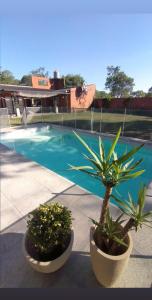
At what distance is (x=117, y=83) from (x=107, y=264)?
54.9 metres

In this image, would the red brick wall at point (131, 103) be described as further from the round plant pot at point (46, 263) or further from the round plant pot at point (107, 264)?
the round plant pot at point (46, 263)

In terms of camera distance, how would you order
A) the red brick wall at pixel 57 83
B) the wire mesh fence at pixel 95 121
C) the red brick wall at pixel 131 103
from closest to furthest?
the wire mesh fence at pixel 95 121
the red brick wall at pixel 131 103
the red brick wall at pixel 57 83

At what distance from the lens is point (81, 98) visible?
82.3ft

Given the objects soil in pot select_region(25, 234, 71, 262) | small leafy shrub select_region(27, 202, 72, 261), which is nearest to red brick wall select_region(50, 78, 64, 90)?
small leafy shrub select_region(27, 202, 72, 261)

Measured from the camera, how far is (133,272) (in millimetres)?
2025

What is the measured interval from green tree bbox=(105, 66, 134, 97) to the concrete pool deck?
168 ft

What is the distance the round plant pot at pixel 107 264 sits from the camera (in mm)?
1641

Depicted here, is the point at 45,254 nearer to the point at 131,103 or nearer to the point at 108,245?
the point at 108,245

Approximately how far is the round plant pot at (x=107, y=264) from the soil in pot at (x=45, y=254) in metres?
0.36

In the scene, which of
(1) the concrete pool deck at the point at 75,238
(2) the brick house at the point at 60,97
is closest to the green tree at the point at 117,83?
(2) the brick house at the point at 60,97

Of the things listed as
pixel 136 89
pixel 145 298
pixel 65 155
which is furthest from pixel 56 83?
pixel 136 89

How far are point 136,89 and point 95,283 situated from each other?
5732cm

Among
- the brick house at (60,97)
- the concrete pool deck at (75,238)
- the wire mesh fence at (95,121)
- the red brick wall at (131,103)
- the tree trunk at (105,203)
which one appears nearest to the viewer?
the tree trunk at (105,203)

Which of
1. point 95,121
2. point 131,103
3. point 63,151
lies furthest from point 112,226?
point 131,103
